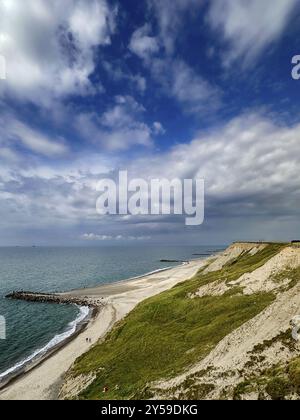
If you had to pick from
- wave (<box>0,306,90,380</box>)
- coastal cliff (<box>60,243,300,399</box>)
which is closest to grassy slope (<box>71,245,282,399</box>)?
coastal cliff (<box>60,243,300,399</box>)

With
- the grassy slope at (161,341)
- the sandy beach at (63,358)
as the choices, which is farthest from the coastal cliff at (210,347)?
the sandy beach at (63,358)

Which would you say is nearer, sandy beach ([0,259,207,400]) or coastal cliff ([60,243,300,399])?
coastal cliff ([60,243,300,399])

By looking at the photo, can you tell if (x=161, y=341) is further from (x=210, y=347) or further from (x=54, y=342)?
(x=54, y=342)

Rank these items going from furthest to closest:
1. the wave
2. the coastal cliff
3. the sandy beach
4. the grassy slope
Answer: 1. the wave
2. the sandy beach
3. the grassy slope
4. the coastal cliff

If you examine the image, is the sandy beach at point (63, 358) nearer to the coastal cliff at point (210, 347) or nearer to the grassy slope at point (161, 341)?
the coastal cliff at point (210, 347)

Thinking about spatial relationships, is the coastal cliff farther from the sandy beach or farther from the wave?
the wave
